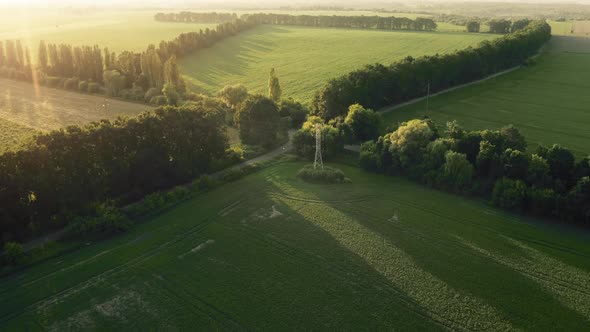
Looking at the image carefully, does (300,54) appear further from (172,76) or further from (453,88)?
(453,88)

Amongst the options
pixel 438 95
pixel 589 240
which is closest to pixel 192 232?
pixel 589 240

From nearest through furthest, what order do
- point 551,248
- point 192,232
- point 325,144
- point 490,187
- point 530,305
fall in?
A: point 530,305, point 551,248, point 192,232, point 490,187, point 325,144

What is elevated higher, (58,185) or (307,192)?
(58,185)

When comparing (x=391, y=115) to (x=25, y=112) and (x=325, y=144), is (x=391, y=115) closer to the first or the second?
(x=325, y=144)

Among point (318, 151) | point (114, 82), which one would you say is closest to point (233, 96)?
point (114, 82)

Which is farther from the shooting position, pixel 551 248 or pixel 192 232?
pixel 192 232

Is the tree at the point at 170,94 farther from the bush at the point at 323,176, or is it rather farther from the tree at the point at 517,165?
the tree at the point at 517,165

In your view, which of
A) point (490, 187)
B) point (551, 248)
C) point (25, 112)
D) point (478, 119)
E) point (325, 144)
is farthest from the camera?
point (25, 112)
